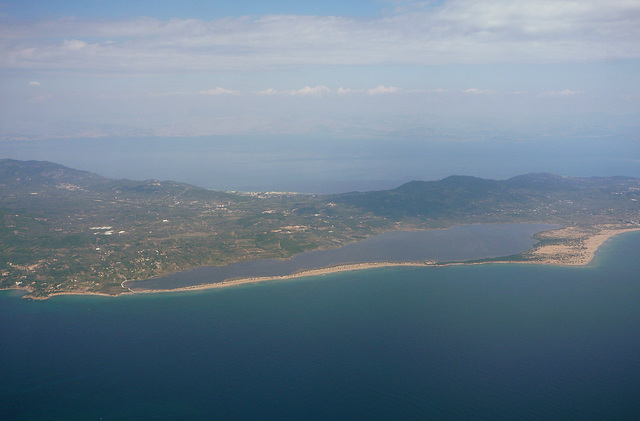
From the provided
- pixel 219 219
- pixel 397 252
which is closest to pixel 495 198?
pixel 397 252

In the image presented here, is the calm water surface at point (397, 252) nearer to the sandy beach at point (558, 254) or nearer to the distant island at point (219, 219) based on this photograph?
the sandy beach at point (558, 254)

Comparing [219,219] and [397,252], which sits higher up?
[219,219]

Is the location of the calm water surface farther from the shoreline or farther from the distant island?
the distant island

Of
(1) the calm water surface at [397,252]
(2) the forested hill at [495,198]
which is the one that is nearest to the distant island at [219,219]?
(2) the forested hill at [495,198]

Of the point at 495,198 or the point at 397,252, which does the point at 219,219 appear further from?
the point at 495,198

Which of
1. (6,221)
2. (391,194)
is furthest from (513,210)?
(6,221)

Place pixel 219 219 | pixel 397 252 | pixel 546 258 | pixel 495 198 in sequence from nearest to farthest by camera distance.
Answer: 1. pixel 546 258
2. pixel 397 252
3. pixel 219 219
4. pixel 495 198
